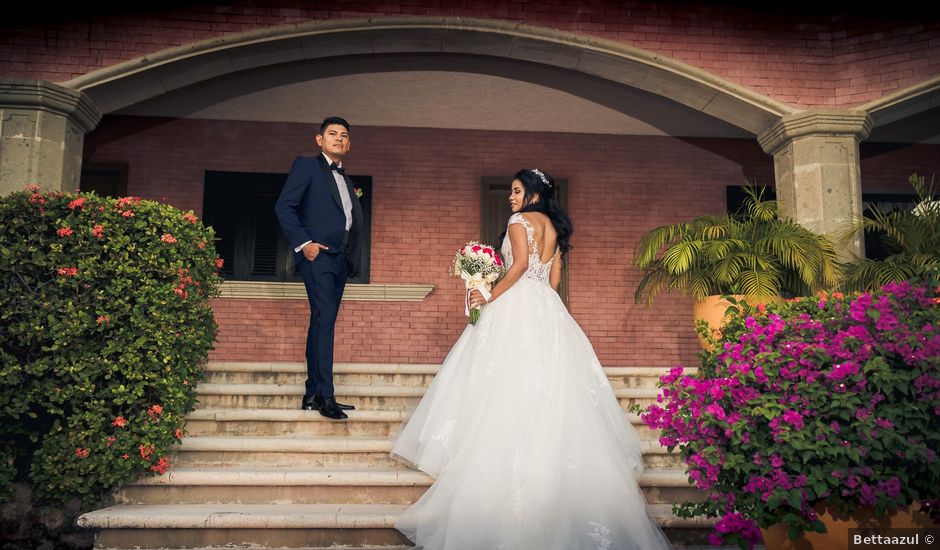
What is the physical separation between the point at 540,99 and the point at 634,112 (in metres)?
1.24

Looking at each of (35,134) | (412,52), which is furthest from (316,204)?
(35,134)

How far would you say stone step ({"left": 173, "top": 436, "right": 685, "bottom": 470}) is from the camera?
4.27m

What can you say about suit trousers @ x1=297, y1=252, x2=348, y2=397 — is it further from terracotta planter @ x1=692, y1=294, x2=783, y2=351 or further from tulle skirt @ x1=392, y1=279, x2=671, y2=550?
terracotta planter @ x1=692, y1=294, x2=783, y2=351

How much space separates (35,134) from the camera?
18.8ft

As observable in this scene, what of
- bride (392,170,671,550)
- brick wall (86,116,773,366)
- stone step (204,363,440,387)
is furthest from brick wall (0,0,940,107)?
stone step (204,363,440,387)

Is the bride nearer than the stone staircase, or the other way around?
the bride

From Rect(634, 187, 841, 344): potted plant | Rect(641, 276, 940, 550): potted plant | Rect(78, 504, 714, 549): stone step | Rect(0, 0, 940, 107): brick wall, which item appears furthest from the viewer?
Rect(0, 0, 940, 107): brick wall

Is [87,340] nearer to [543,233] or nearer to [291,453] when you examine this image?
[291,453]

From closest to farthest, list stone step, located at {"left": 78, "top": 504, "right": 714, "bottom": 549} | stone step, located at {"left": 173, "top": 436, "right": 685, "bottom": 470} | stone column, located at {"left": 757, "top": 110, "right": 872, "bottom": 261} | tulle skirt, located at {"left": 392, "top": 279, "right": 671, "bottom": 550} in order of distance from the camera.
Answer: tulle skirt, located at {"left": 392, "top": 279, "right": 671, "bottom": 550}, stone step, located at {"left": 78, "top": 504, "right": 714, "bottom": 549}, stone step, located at {"left": 173, "top": 436, "right": 685, "bottom": 470}, stone column, located at {"left": 757, "top": 110, "right": 872, "bottom": 261}

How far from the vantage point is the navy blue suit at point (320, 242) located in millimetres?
4574

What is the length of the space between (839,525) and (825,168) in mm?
4501

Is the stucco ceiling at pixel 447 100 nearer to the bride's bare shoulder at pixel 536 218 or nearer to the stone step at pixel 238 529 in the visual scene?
the bride's bare shoulder at pixel 536 218

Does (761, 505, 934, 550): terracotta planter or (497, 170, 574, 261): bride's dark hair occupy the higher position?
(497, 170, 574, 261): bride's dark hair

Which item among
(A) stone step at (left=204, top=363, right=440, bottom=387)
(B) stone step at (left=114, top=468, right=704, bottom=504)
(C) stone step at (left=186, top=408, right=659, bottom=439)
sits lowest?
(B) stone step at (left=114, top=468, right=704, bottom=504)
